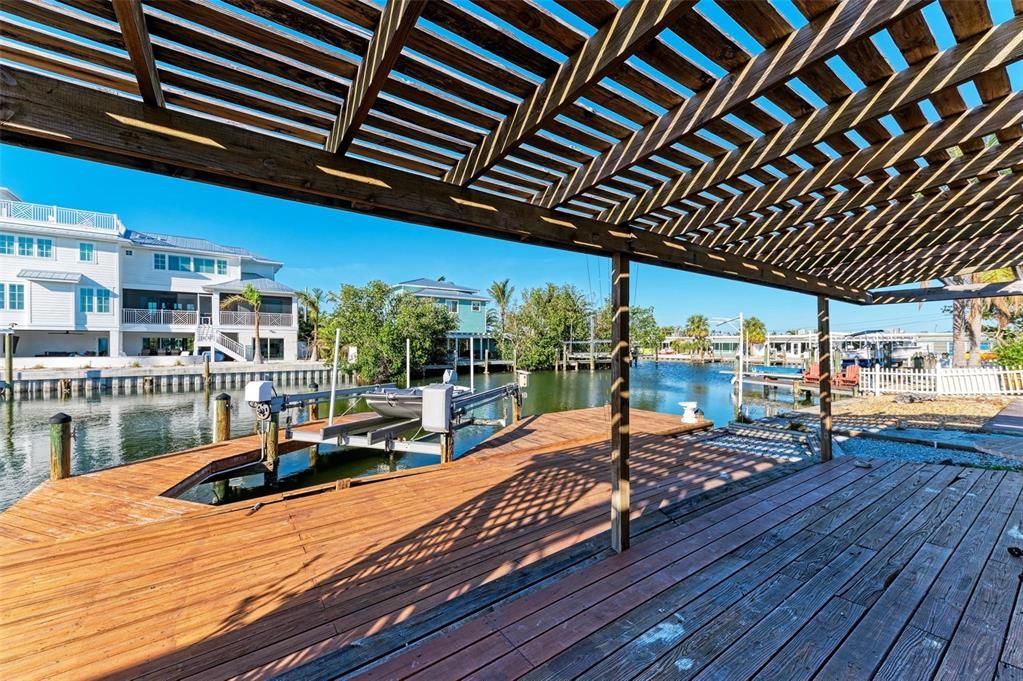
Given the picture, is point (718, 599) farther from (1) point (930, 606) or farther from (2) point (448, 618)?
(2) point (448, 618)

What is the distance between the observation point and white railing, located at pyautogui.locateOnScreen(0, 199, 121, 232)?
1841 centimetres

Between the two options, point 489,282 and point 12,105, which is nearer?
point 12,105

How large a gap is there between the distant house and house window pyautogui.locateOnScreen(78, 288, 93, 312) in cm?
1510

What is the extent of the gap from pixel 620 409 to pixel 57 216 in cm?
2819

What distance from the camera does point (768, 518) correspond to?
3117mm

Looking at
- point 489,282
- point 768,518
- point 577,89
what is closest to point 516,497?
point 768,518

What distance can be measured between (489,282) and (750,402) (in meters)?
23.1

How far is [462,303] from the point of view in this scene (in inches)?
1175

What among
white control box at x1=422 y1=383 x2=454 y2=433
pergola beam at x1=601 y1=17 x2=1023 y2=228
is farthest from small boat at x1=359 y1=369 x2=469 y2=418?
pergola beam at x1=601 y1=17 x2=1023 y2=228

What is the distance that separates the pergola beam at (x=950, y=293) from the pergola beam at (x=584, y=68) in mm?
5345

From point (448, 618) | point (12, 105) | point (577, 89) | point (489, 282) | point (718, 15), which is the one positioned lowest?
point (448, 618)

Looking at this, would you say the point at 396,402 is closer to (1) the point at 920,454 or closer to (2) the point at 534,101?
(2) the point at 534,101

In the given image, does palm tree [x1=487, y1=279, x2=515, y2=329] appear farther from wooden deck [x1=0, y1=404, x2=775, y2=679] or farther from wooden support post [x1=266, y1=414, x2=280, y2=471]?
wooden deck [x1=0, y1=404, x2=775, y2=679]

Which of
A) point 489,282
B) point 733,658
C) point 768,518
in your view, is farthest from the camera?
point 489,282
